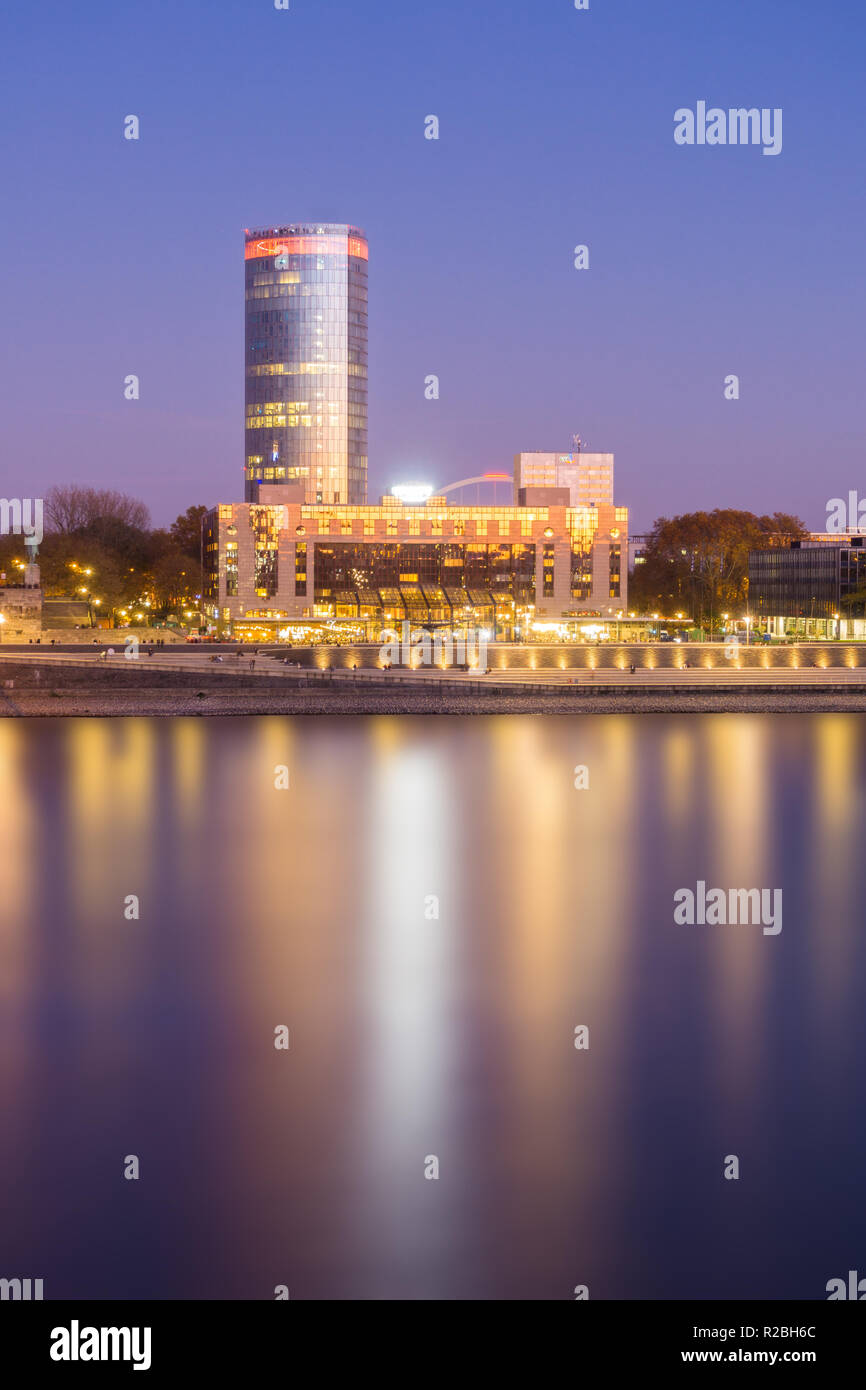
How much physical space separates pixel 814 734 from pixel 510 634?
2621 inches

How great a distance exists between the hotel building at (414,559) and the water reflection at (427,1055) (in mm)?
156595

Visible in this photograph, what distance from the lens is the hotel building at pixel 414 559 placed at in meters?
182

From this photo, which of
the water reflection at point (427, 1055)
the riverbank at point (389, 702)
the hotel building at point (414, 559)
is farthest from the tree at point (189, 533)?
the water reflection at point (427, 1055)

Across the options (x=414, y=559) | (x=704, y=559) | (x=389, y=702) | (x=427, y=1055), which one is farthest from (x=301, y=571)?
(x=427, y=1055)

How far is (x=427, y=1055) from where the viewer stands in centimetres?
1161

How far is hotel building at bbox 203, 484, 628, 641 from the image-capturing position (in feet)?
597

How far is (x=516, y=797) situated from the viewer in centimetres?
2888

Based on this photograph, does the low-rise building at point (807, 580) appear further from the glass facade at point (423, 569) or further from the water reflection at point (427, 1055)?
the water reflection at point (427, 1055)

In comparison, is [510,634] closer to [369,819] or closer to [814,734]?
[814,734]

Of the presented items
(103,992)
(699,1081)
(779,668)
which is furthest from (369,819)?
(779,668)

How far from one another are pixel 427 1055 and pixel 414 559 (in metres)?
176

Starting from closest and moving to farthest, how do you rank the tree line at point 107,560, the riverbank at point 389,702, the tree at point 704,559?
the riverbank at point 389,702
the tree line at point 107,560
the tree at point 704,559

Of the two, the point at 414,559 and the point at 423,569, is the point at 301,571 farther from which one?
the point at 423,569
